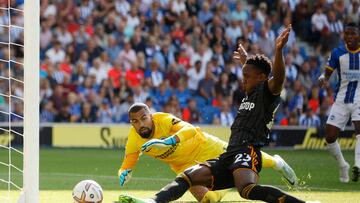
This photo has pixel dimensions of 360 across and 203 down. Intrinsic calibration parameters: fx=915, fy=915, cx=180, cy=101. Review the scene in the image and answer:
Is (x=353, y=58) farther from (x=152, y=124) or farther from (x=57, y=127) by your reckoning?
(x=57, y=127)

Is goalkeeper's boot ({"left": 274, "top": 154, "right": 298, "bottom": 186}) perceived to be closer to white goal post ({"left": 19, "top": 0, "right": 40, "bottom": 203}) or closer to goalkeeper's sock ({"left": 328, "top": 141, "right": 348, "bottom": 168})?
goalkeeper's sock ({"left": 328, "top": 141, "right": 348, "bottom": 168})

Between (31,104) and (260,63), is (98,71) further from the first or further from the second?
(260,63)

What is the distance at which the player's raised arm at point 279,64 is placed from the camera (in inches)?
316

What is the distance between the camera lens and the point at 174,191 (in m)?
8.41

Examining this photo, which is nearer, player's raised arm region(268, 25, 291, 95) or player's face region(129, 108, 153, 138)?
player's raised arm region(268, 25, 291, 95)

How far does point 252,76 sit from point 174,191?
1319 millimetres

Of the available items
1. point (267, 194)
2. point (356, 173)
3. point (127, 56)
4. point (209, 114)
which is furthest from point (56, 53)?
point (267, 194)

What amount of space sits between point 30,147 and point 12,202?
5.37 ft

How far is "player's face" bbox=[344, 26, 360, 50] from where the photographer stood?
1315cm

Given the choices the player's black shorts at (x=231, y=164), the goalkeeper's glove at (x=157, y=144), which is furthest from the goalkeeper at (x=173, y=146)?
the player's black shorts at (x=231, y=164)

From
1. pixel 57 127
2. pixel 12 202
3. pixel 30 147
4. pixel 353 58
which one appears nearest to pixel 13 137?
pixel 57 127

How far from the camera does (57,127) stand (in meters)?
21.2

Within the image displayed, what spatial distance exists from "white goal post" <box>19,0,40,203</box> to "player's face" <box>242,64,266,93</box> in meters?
1.96

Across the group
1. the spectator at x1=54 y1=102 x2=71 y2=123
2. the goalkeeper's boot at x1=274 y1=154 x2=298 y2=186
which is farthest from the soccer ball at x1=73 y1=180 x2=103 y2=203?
the spectator at x1=54 y1=102 x2=71 y2=123
